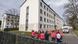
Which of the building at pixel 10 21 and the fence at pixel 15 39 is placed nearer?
the fence at pixel 15 39

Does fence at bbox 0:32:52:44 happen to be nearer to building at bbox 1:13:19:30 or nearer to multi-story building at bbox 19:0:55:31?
multi-story building at bbox 19:0:55:31

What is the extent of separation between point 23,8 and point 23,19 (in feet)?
14.1

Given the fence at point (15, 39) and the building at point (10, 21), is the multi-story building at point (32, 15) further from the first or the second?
the fence at point (15, 39)

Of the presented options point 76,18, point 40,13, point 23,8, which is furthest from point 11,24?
point 76,18

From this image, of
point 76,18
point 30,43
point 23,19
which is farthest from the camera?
point 23,19

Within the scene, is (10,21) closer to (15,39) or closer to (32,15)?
(32,15)

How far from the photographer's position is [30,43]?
33.2ft

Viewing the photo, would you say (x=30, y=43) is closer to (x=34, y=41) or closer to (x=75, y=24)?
(x=34, y=41)

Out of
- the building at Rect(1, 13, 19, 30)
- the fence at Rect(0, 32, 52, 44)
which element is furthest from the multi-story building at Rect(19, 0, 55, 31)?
the fence at Rect(0, 32, 52, 44)

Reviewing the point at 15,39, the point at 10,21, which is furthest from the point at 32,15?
the point at 10,21

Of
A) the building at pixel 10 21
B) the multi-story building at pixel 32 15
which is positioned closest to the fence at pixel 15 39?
the multi-story building at pixel 32 15

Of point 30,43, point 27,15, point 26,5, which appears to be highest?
point 26,5

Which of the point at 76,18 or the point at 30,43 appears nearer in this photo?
the point at 30,43

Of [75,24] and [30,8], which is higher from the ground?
[30,8]
